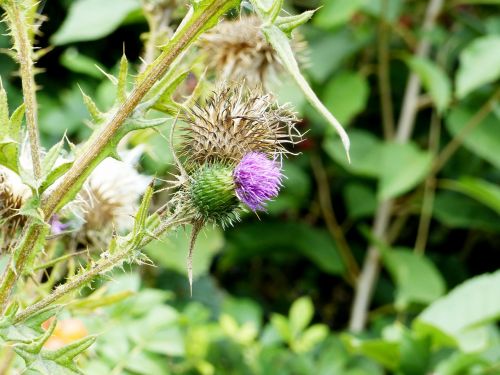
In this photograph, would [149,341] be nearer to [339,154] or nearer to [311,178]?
[339,154]

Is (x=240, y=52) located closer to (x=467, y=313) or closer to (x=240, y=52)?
(x=240, y=52)

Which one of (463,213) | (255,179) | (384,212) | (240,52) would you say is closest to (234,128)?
(255,179)

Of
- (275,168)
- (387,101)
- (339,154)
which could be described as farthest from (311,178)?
(275,168)

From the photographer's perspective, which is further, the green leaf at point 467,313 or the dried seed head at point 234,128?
the green leaf at point 467,313

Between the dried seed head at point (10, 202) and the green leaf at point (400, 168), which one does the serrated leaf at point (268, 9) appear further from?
the green leaf at point (400, 168)

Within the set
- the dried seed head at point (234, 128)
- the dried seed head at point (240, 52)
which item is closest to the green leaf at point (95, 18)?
the dried seed head at point (240, 52)

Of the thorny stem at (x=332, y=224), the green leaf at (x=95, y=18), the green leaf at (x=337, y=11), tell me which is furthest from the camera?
the thorny stem at (x=332, y=224)

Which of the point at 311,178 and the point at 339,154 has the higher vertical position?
the point at 339,154
